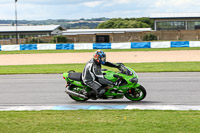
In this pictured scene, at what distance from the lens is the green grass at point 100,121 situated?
781cm

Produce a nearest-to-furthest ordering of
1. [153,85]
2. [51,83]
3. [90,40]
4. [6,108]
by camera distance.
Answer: [6,108]
[153,85]
[51,83]
[90,40]

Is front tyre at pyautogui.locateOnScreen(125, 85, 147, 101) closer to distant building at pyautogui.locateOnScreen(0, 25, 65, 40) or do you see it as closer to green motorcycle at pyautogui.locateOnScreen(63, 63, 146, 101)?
green motorcycle at pyautogui.locateOnScreen(63, 63, 146, 101)

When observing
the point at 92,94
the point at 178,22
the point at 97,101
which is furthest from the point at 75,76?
the point at 178,22

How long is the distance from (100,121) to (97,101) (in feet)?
11.0

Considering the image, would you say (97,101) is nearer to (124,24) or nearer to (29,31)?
(29,31)

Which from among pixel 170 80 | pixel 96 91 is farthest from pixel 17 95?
pixel 170 80

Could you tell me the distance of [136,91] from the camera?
1152 centimetres

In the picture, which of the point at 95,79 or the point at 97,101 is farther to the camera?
the point at 97,101

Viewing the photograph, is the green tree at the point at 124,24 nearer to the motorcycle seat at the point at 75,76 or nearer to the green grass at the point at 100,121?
the motorcycle seat at the point at 75,76

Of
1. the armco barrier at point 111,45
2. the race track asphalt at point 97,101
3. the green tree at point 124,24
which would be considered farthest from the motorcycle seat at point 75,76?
the green tree at point 124,24

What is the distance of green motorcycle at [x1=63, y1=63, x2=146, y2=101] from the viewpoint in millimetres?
11234

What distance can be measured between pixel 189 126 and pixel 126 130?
4.40ft

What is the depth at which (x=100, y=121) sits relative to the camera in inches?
340

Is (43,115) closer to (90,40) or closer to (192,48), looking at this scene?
(192,48)
